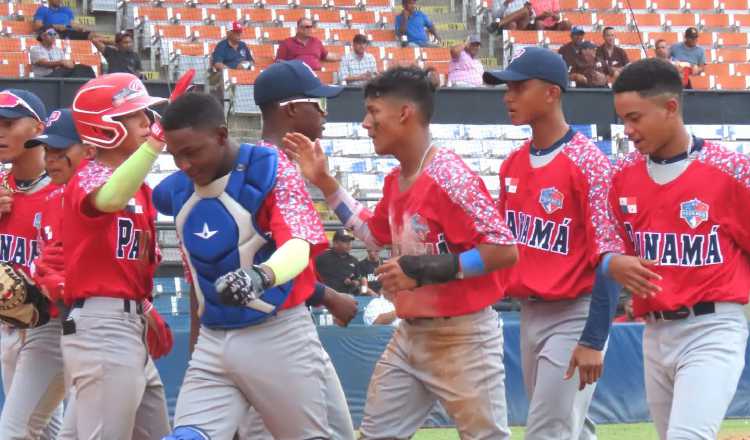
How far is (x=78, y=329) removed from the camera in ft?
19.2

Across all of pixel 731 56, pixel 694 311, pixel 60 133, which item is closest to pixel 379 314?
pixel 60 133

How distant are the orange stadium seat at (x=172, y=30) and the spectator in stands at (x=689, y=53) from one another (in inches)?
300

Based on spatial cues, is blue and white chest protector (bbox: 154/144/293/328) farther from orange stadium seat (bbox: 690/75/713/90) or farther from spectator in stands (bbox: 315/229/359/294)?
orange stadium seat (bbox: 690/75/713/90)

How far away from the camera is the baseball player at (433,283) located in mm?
5215

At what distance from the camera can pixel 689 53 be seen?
822 inches

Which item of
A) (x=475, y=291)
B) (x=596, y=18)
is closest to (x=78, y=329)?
(x=475, y=291)

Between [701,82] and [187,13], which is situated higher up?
[187,13]

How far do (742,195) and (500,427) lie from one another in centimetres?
139

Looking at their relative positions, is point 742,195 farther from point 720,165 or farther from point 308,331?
point 308,331

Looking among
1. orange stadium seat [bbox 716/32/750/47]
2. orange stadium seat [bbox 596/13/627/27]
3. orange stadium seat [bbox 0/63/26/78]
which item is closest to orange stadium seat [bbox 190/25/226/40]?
orange stadium seat [bbox 0/63/26/78]

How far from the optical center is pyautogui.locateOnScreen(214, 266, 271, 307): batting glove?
14.4 feet

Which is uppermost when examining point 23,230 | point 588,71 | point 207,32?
point 23,230

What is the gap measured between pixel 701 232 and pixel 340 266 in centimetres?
Result: 654

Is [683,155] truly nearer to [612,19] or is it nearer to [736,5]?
[612,19]
